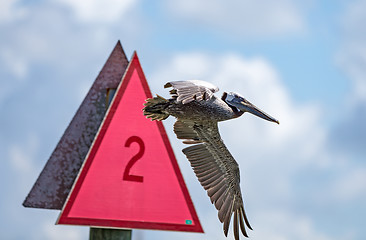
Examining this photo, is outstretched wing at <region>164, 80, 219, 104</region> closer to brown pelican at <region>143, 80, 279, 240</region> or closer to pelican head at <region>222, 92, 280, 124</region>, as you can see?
brown pelican at <region>143, 80, 279, 240</region>

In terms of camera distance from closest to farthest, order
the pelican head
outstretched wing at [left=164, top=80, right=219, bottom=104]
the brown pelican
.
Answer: outstretched wing at [left=164, top=80, right=219, bottom=104] < the brown pelican < the pelican head

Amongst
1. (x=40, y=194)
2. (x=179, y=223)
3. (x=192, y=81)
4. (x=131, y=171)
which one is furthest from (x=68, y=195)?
(x=192, y=81)

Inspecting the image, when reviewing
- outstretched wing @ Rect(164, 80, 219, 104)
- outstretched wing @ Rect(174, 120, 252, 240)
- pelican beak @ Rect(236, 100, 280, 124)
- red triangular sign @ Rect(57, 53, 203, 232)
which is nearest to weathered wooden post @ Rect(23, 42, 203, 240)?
red triangular sign @ Rect(57, 53, 203, 232)

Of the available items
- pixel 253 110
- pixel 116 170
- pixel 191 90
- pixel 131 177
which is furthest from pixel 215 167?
pixel 191 90

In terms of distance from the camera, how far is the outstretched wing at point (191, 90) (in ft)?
15.1

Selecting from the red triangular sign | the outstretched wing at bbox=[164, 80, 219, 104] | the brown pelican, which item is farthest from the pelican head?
the outstretched wing at bbox=[164, 80, 219, 104]

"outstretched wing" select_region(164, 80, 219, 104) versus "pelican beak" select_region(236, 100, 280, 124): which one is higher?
"pelican beak" select_region(236, 100, 280, 124)

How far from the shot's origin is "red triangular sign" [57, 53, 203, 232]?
6.08m

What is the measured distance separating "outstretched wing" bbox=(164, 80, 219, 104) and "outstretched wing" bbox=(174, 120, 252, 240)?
71.5 inches

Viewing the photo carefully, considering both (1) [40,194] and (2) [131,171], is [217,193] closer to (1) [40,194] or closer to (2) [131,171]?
(2) [131,171]

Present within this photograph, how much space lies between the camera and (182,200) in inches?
256

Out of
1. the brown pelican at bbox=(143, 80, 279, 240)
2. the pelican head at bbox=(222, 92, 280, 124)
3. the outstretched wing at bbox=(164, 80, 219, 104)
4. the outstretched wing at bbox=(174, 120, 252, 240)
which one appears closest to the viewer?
the outstretched wing at bbox=(164, 80, 219, 104)

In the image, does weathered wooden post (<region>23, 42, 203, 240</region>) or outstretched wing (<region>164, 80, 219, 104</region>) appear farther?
weathered wooden post (<region>23, 42, 203, 240</region>)

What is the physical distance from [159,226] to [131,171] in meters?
0.72
